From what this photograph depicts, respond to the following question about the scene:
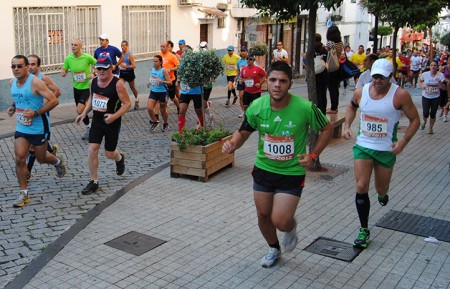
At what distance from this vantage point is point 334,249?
5.89 meters

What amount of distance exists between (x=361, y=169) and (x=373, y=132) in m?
0.39

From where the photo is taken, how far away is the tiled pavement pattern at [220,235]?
521 cm

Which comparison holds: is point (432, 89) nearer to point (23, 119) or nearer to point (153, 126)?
point (153, 126)

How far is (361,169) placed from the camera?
593 centimetres

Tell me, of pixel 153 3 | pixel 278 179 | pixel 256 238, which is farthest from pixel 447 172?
pixel 153 3

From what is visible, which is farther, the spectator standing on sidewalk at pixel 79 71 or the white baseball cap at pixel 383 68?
the spectator standing on sidewalk at pixel 79 71

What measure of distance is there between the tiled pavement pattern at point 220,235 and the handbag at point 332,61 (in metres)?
2.07

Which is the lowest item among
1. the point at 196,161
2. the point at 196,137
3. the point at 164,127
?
the point at 164,127

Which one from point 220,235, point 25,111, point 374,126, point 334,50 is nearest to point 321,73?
point 334,50

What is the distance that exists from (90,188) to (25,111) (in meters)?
1.32

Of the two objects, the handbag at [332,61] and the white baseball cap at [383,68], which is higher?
the white baseball cap at [383,68]

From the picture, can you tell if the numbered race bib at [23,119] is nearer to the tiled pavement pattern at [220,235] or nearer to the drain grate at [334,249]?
the tiled pavement pattern at [220,235]

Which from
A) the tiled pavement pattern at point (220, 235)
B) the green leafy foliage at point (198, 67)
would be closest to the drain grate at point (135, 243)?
the tiled pavement pattern at point (220, 235)

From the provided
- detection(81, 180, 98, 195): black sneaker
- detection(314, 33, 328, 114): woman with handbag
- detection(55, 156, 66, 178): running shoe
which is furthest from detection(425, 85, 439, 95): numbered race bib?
detection(55, 156, 66, 178): running shoe
